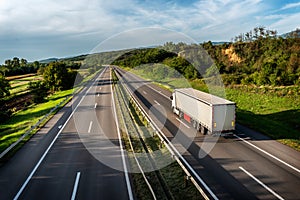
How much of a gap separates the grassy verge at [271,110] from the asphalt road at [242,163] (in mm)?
1459

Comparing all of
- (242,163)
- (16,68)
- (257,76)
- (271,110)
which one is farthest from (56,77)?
(16,68)

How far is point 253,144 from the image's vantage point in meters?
17.9

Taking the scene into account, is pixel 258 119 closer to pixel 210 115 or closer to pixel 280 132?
pixel 280 132

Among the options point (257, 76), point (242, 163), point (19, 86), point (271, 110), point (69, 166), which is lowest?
point (242, 163)

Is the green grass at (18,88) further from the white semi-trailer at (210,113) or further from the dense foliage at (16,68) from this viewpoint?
the white semi-trailer at (210,113)

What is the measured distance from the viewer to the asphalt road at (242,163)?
470 inches

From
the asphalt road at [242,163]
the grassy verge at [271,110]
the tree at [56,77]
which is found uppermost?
the tree at [56,77]

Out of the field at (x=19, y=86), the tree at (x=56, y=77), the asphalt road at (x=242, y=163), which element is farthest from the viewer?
the field at (x=19, y=86)

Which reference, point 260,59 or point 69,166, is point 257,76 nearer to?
point 260,59

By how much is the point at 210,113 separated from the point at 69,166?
1049cm

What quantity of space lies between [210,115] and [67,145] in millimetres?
11132

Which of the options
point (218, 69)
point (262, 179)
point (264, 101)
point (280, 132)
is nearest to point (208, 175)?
point (262, 179)

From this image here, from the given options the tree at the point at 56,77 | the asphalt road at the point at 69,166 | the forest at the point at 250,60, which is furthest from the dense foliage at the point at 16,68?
the asphalt road at the point at 69,166

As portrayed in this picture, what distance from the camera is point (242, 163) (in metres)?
14.9
